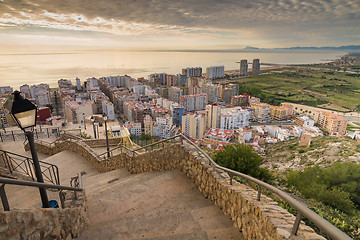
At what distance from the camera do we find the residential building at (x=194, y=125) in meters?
34.0

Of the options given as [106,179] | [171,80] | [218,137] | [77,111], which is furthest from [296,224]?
[171,80]

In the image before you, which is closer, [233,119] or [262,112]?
[233,119]

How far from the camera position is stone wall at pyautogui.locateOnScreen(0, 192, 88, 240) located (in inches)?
72.7

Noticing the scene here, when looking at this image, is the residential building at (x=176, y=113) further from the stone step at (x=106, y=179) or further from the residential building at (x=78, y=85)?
the stone step at (x=106, y=179)

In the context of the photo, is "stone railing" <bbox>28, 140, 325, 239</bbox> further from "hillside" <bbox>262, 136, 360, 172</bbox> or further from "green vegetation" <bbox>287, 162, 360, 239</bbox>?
"hillside" <bbox>262, 136, 360, 172</bbox>

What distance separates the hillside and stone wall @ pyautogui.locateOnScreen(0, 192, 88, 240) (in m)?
16.5

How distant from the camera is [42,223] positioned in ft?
7.13

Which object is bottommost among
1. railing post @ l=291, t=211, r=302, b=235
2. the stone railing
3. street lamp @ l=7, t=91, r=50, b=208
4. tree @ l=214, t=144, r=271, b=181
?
tree @ l=214, t=144, r=271, b=181

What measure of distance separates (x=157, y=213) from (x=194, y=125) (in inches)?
1223

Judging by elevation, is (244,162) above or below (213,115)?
above

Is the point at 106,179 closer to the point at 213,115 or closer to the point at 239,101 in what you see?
the point at 213,115

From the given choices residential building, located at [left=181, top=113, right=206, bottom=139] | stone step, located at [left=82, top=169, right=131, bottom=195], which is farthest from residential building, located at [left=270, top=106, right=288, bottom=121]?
stone step, located at [left=82, top=169, right=131, bottom=195]

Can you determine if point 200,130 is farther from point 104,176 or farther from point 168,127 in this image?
point 104,176

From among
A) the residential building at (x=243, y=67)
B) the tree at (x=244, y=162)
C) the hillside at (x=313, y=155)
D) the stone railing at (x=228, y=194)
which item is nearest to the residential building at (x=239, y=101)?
the hillside at (x=313, y=155)
